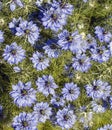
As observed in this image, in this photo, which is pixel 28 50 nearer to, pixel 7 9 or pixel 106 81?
pixel 7 9

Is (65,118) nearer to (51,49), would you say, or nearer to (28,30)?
(51,49)

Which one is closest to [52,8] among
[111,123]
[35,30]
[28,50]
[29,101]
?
[35,30]

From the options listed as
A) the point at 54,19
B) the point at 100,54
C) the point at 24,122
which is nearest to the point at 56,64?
the point at 100,54

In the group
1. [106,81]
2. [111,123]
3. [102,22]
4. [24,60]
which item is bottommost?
[111,123]

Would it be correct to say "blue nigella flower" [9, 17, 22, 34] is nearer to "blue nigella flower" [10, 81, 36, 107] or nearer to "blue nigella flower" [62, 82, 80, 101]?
"blue nigella flower" [10, 81, 36, 107]

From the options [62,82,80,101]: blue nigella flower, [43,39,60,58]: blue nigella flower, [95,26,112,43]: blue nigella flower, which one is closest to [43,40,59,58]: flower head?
[43,39,60,58]: blue nigella flower

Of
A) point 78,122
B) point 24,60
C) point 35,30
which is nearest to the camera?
point 35,30
